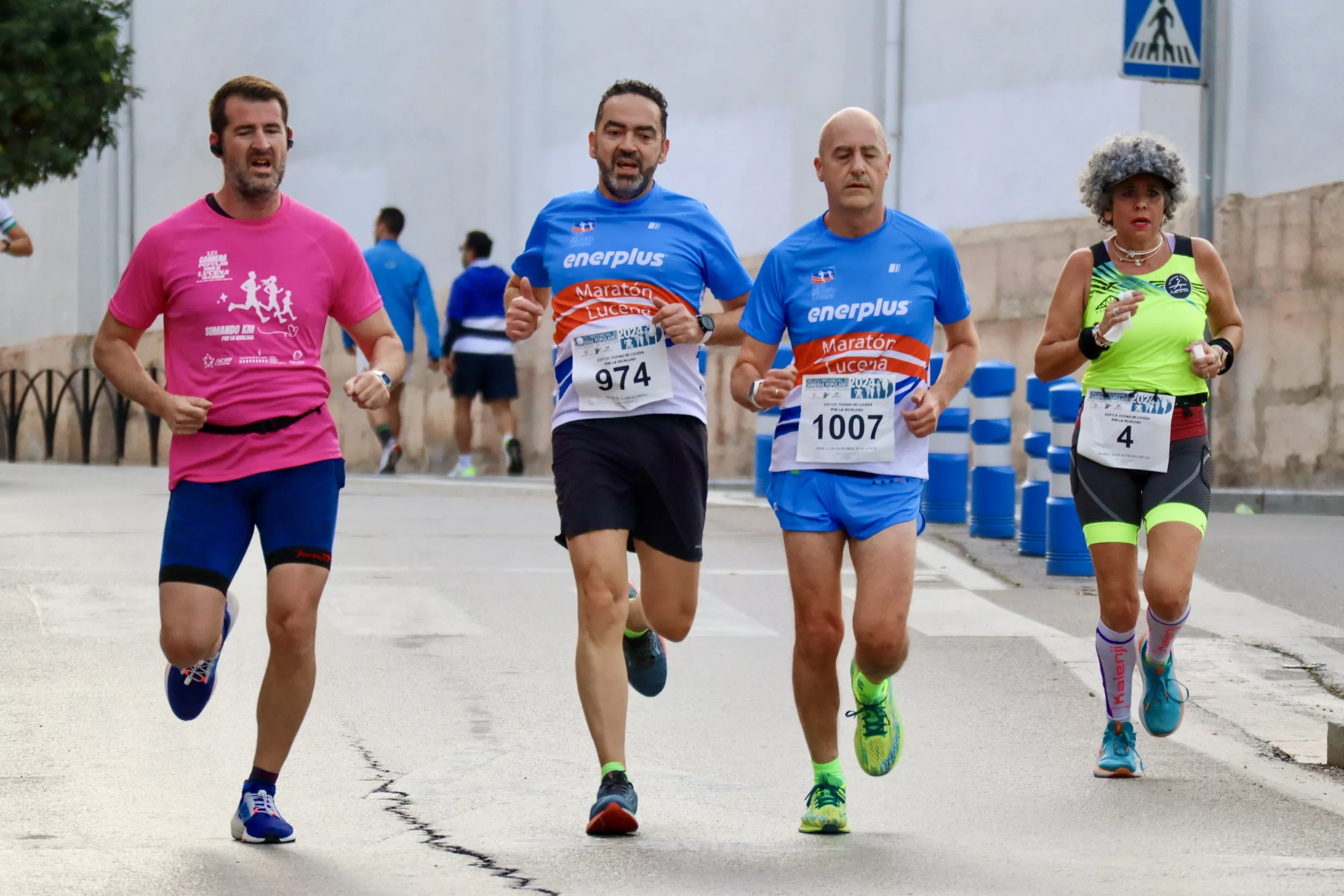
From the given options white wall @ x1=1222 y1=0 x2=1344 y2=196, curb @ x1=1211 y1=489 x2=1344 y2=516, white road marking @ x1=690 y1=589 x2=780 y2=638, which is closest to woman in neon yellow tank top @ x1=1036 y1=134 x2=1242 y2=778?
white road marking @ x1=690 y1=589 x2=780 y2=638

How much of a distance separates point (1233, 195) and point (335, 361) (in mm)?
11503

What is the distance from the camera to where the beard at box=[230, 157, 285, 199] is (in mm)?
5953

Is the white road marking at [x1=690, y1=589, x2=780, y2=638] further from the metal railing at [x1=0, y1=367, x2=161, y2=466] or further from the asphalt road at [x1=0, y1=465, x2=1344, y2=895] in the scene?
the metal railing at [x1=0, y1=367, x2=161, y2=466]

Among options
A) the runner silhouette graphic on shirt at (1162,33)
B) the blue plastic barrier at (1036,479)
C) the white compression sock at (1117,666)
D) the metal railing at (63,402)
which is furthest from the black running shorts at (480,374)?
the white compression sock at (1117,666)

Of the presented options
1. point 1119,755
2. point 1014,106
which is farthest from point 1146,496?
point 1014,106

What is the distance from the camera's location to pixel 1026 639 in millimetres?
9656

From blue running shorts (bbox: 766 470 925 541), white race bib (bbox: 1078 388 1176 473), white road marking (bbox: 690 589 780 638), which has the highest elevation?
white race bib (bbox: 1078 388 1176 473)

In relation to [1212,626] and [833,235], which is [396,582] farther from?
[833,235]

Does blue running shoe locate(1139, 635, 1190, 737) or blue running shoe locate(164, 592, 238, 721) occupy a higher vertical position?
blue running shoe locate(164, 592, 238, 721)

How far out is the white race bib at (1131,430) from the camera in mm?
6914

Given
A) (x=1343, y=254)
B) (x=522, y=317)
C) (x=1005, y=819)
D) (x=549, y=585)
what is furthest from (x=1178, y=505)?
(x=1343, y=254)

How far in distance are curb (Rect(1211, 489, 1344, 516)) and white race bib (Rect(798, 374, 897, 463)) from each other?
9095 mm

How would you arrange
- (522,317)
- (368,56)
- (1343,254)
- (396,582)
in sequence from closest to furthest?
1. (522,317)
2. (396,582)
3. (1343,254)
4. (368,56)

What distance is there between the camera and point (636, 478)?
647 cm
